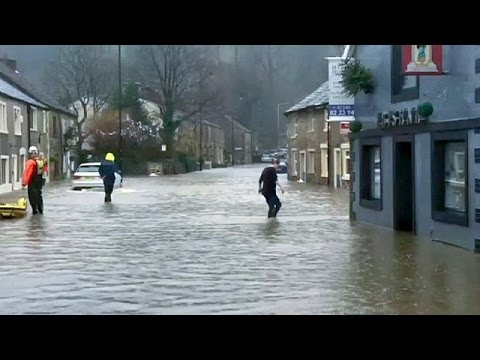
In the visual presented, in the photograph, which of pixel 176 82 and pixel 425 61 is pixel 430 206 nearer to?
pixel 425 61

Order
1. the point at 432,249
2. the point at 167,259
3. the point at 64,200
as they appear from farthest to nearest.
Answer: the point at 64,200
the point at 432,249
the point at 167,259

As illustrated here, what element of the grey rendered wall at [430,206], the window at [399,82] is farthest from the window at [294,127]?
the grey rendered wall at [430,206]

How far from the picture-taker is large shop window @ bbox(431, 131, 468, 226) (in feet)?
49.0

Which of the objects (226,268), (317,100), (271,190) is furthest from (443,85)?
(317,100)

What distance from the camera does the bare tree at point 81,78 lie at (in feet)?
238

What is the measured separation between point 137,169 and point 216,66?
1566cm

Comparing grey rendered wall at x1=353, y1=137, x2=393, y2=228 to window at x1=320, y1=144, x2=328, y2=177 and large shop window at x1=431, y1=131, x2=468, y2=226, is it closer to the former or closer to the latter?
large shop window at x1=431, y1=131, x2=468, y2=226

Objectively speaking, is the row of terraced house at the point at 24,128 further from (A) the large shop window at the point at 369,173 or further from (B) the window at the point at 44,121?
(A) the large shop window at the point at 369,173

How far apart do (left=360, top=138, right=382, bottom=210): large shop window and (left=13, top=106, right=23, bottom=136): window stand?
25867 millimetres

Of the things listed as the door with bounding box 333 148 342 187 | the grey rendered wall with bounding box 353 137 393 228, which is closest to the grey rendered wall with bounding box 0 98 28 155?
the door with bounding box 333 148 342 187

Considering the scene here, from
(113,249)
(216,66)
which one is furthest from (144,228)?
(216,66)
